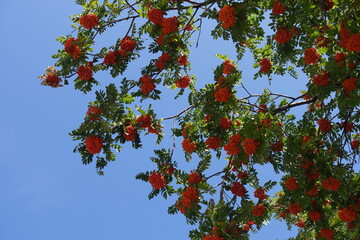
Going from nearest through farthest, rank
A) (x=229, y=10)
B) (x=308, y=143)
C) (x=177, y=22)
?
(x=229, y=10) → (x=308, y=143) → (x=177, y=22)

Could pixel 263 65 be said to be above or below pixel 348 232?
above

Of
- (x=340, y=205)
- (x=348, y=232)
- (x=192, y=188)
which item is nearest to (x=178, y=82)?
(x=192, y=188)

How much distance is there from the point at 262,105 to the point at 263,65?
→ 2.72 ft

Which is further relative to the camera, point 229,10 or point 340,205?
point 340,205

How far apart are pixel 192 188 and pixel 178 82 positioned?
7.59 ft

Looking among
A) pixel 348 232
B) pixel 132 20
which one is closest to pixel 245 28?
pixel 132 20

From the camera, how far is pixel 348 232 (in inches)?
262

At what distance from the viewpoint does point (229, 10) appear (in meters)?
5.10

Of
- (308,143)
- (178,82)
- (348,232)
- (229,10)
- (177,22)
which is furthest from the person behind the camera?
(178,82)

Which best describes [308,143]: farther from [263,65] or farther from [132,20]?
[132,20]

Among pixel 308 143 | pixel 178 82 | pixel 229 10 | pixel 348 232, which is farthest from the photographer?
pixel 178 82

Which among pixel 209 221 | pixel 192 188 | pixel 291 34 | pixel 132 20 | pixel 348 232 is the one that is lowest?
pixel 348 232

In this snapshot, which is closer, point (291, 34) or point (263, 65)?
point (291, 34)

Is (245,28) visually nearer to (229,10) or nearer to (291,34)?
(229,10)
